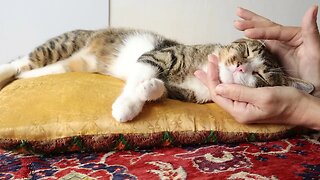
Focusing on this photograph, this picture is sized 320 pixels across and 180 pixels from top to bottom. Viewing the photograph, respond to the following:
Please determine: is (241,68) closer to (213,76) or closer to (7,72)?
(213,76)

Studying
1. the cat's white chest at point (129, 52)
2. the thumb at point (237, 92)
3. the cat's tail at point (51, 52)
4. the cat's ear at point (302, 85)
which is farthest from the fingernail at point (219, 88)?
the cat's tail at point (51, 52)

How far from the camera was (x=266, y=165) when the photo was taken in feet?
2.91

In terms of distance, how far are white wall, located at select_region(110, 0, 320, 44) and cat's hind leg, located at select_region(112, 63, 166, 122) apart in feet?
3.26

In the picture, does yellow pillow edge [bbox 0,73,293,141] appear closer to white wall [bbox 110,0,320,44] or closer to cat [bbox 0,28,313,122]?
cat [bbox 0,28,313,122]

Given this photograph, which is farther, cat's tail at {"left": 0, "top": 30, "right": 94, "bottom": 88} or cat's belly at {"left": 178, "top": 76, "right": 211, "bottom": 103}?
cat's tail at {"left": 0, "top": 30, "right": 94, "bottom": 88}

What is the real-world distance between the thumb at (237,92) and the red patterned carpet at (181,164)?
132 mm

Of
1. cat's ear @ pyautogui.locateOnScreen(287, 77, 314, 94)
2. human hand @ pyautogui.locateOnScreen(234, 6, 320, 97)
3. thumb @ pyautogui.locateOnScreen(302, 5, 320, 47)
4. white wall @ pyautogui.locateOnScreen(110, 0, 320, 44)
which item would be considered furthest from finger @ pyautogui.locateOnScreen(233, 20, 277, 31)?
white wall @ pyautogui.locateOnScreen(110, 0, 320, 44)

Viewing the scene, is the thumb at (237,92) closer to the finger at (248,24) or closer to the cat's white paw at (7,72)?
the finger at (248,24)

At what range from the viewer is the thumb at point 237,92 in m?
1.08

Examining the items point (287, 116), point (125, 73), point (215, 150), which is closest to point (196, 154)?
point (215, 150)

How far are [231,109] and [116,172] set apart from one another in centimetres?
44

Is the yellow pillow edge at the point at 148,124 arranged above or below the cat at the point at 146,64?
below

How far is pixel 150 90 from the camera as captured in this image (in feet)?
3.70

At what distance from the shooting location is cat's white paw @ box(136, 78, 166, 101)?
1123 mm
